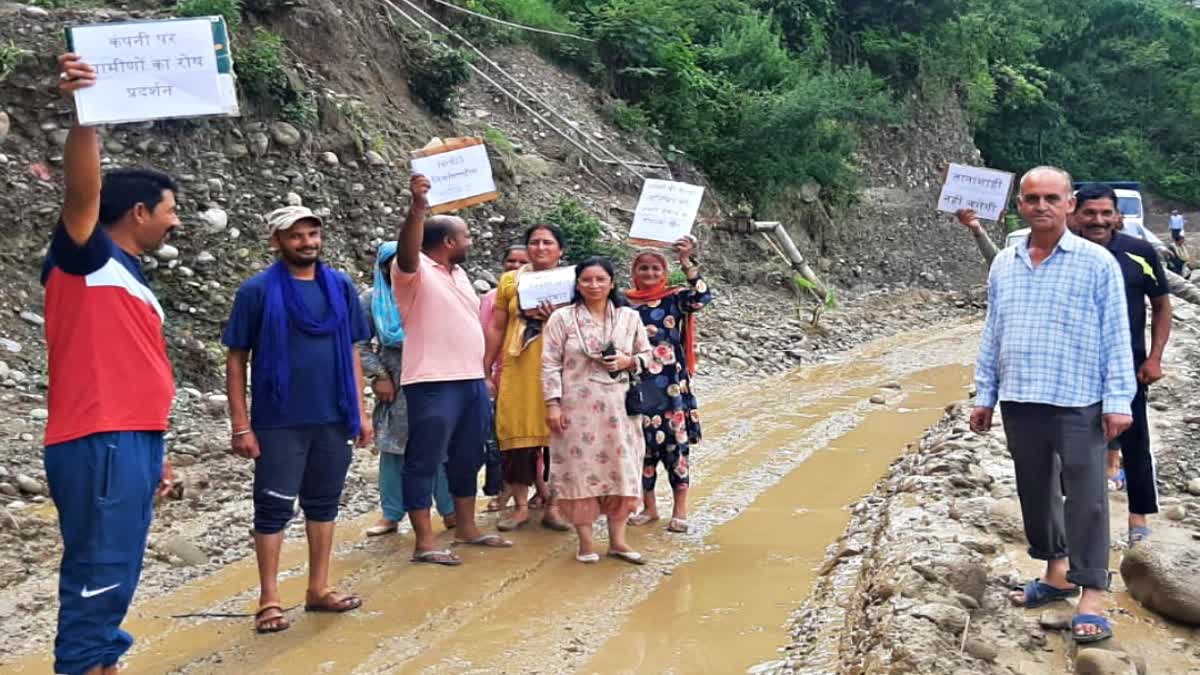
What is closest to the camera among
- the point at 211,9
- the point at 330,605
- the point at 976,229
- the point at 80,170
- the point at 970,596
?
the point at 80,170

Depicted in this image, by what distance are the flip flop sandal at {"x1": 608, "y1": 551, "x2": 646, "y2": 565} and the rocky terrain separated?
2.89 feet

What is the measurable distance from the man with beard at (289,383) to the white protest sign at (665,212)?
7.58 ft

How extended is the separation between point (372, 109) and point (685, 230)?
736 cm

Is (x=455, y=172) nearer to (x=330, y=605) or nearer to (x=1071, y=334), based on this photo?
(x=330, y=605)

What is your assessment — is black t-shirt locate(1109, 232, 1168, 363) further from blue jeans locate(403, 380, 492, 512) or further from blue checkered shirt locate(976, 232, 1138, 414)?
blue jeans locate(403, 380, 492, 512)

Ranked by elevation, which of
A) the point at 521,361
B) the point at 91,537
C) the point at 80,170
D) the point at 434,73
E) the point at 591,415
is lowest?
the point at 591,415

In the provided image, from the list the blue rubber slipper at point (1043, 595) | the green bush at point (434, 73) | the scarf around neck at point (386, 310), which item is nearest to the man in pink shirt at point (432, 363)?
the scarf around neck at point (386, 310)

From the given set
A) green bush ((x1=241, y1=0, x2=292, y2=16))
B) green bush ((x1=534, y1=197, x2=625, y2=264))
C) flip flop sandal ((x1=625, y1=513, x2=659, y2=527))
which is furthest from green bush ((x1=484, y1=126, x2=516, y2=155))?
flip flop sandal ((x1=625, y1=513, x2=659, y2=527))

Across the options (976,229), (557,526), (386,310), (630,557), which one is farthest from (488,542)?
(976,229)

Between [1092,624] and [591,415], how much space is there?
8.11 feet

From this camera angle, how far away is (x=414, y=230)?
5082mm

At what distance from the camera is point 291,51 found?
40.7 feet

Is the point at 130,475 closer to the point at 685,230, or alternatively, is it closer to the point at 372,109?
the point at 685,230

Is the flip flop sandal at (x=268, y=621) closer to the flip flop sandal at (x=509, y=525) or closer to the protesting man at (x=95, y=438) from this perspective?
the protesting man at (x=95, y=438)
